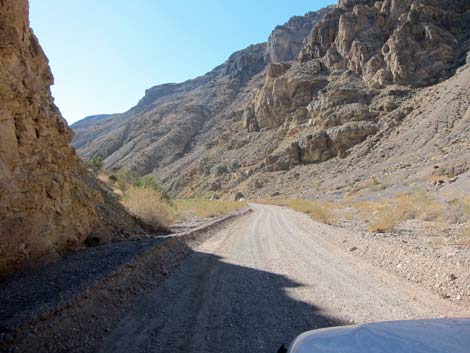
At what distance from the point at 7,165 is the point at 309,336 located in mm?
6949

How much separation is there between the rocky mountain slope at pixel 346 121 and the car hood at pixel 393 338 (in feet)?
112

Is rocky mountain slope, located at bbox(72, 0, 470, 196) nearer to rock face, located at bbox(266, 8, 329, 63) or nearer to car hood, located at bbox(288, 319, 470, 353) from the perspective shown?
car hood, located at bbox(288, 319, 470, 353)

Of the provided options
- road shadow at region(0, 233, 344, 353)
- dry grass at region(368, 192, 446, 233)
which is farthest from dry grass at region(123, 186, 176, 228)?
dry grass at region(368, 192, 446, 233)

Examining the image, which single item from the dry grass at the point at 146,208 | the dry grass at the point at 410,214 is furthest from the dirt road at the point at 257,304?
the dry grass at the point at 146,208

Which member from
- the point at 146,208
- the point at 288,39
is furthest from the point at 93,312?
the point at 288,39

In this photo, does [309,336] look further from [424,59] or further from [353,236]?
[424,59]

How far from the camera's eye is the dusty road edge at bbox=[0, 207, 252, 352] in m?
4.16

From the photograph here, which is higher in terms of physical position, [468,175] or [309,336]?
[309,336]

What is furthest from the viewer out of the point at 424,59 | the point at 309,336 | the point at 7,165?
the point at 424,59

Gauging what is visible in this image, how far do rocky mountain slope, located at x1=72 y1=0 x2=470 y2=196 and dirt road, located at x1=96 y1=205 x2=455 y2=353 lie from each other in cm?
2924

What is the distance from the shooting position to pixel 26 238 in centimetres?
719

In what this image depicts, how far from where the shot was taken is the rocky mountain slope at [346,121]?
52219mm

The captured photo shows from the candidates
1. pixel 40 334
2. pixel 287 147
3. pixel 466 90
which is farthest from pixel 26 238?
pixel 287 147

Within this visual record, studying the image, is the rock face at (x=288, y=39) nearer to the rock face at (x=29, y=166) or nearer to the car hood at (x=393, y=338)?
the rock face at (x=29, y=166)
